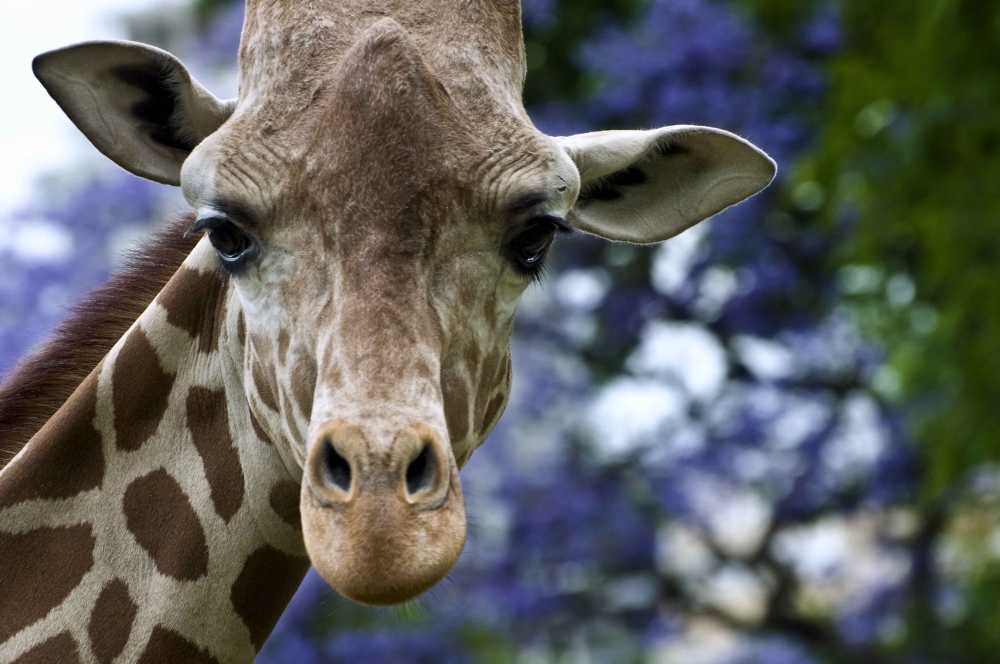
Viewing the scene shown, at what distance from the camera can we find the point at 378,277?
2.55 metres

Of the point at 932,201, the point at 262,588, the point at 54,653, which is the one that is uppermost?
the point at 932,201

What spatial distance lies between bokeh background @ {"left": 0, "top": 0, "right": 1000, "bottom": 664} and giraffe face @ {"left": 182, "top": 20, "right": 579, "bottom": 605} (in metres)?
6.57

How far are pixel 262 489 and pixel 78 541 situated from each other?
0.50m

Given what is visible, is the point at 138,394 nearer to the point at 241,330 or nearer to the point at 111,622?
the point at 241,330

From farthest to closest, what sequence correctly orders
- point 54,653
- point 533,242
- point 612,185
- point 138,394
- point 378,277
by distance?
point 612,185 < point 138,394 < point 54,653 < point 533,242 < point 378,277

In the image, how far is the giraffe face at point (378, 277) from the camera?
7.71ft

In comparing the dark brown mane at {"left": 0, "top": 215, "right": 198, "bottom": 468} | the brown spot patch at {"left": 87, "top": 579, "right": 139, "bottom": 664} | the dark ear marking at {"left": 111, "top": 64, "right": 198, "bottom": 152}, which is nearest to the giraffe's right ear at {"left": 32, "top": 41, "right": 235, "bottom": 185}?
the dark ear marking at {"left": 111, "top": 64, "right": 198, "bottom": 152}

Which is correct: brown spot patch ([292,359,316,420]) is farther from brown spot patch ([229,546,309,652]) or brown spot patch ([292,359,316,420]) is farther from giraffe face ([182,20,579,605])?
brown spot patch ([229,546,309,652])

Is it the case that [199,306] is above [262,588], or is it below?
above

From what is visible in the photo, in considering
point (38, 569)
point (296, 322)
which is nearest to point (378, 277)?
point (296, 322)

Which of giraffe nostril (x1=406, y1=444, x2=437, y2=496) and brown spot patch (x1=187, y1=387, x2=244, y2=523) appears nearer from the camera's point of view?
giraffe nostril (x1=406, y1=444, x2=437, y2=496)

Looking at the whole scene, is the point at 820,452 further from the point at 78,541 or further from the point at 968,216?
the point at 78,541

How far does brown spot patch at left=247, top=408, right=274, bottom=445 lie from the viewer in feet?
9.90

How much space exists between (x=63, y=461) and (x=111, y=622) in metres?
0.45
